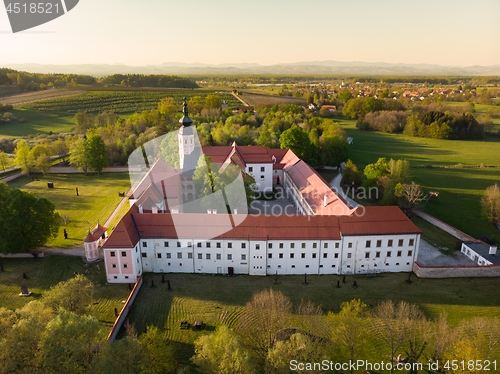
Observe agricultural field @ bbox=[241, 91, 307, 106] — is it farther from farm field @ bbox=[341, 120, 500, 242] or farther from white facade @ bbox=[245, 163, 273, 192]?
white facade @ bbox=[245, 163, 273, 192]

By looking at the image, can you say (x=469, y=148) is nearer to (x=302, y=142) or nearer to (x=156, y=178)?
(x=302, y=142)

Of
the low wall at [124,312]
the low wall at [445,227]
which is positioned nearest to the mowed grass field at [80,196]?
the low wall at [124,312]

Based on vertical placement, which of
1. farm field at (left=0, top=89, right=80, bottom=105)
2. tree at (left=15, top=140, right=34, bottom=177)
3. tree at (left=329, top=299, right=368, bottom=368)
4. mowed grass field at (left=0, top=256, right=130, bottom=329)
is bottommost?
mowed grass field at (left=0, top=256, right=130, bottom=329)

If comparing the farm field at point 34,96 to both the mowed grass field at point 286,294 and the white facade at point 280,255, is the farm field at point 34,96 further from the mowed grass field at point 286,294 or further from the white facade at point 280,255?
the mowed grass field at point 286,294

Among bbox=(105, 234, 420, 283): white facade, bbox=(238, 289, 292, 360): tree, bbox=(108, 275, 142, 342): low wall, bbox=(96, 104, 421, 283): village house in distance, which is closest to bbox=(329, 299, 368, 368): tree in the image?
bbox=(238, 289, 292, 360): tree

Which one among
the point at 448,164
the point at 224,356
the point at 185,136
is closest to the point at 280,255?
the point at 224,356

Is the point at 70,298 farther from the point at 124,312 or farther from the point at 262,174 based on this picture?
the point at 262,174
